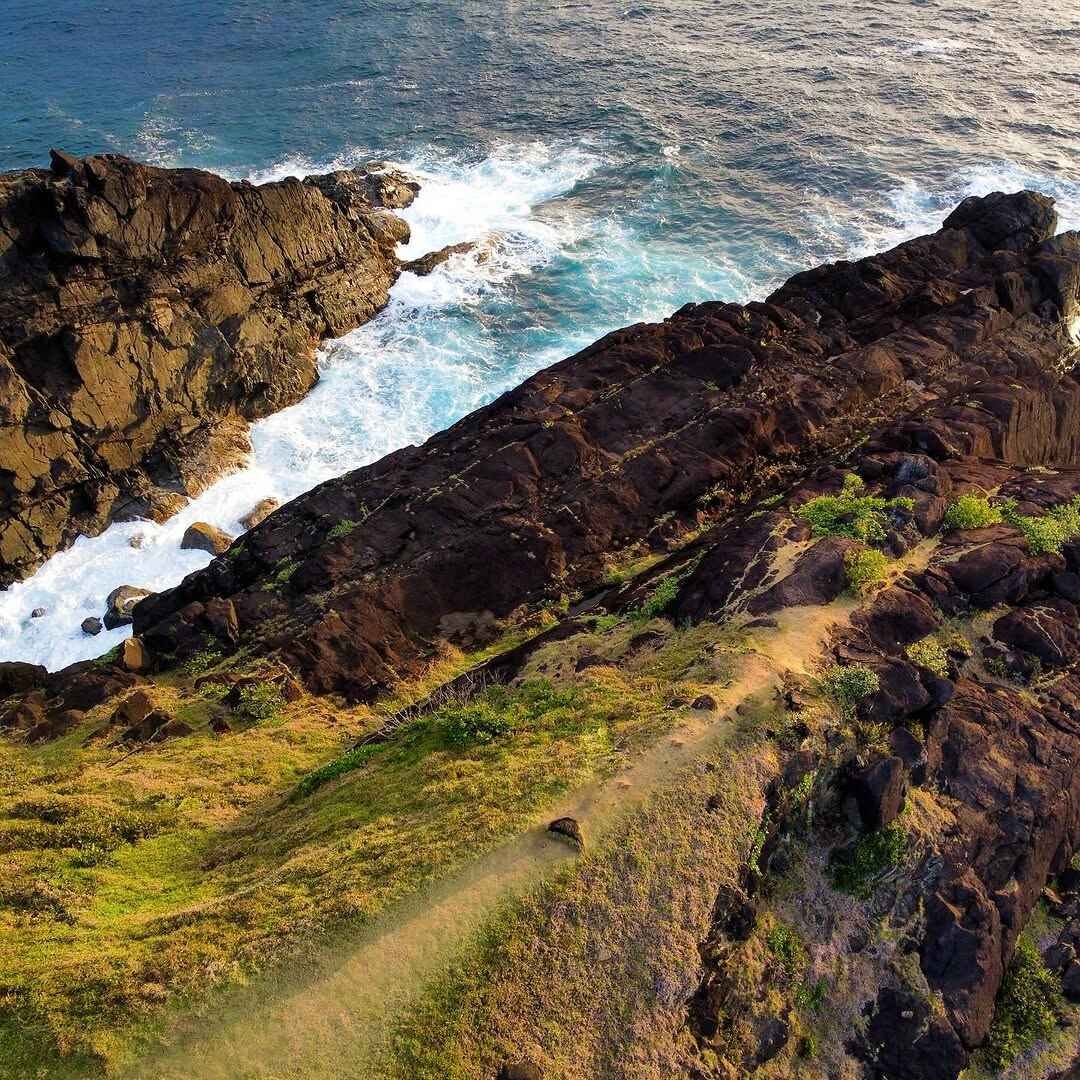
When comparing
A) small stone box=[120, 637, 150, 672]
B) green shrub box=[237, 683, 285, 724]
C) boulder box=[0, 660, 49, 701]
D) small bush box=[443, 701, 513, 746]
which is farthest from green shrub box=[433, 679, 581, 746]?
boulder box=[0, 660, 49, 701]

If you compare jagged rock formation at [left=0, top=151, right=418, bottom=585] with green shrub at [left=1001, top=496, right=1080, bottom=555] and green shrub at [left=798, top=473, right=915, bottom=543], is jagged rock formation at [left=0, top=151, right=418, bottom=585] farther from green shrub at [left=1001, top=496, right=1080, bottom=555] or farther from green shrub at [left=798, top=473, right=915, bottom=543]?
green shrub at [left=1001, top=496, right=1080, bottom=555]

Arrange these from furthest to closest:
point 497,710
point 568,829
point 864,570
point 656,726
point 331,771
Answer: point 864,570
point 497,710
point 331,771
point 656,726
point 568,829

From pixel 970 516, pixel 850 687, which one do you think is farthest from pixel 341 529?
pixel 970 516

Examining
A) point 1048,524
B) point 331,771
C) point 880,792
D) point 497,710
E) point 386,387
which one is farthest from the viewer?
point 386,387

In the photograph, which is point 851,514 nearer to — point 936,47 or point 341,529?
point 341,529

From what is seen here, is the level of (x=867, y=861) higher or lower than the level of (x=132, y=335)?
lower

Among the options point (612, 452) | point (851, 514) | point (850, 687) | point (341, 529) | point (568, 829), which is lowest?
point (341, 529)
